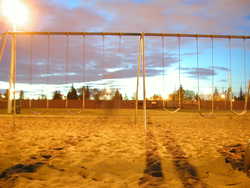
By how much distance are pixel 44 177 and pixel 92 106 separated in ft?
75.5

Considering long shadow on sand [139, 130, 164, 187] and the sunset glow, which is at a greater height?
the sunset glow

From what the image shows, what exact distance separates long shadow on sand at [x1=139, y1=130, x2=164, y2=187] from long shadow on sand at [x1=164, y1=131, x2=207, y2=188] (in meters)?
0.23

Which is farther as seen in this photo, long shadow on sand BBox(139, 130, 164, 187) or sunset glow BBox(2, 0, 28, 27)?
sunset glow BBox(2, 0, 28, 27)

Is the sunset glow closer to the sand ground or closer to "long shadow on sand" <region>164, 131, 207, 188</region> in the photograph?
the sand ground

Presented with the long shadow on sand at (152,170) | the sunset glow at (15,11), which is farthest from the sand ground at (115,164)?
the sunset glow at (15,11)

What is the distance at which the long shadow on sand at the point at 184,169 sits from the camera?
7.69 feet

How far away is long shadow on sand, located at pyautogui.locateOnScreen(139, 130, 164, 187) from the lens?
2369 millimetres

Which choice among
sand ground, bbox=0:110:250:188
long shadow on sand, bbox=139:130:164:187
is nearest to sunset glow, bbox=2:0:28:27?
sand ground, bbox=0:110:250:188

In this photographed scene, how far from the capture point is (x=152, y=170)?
9.07 feet

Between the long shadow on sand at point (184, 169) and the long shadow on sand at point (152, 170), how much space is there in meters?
0.23

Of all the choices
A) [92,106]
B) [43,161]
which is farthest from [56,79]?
[92,106]

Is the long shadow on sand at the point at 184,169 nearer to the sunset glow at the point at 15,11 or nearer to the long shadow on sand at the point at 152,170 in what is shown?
the long shadow on sand at the point at 152,170

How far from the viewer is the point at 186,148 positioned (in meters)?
3.92

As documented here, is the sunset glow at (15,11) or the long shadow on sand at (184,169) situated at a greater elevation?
the sunset glow at (15,11)
